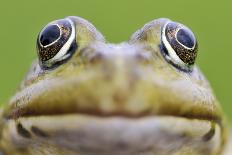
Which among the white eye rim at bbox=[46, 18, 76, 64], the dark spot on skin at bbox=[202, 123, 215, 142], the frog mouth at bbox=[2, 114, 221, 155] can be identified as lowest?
the frog mouth at bbox=[2, 114, 221, 155]

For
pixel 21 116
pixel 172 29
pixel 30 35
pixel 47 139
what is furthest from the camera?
pixel 30 35

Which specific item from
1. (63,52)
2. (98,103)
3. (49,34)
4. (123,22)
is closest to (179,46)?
(63,52)

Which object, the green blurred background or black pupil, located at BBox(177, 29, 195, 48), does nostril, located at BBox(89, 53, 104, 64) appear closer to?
black pupil, located at BBox(177, 29, 195, 48)

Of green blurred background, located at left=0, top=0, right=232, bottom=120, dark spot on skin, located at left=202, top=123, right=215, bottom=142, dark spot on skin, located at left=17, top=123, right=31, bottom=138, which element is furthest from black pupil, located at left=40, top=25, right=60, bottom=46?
green blurred background, located at left=0, top=0, right=232, bottom=120

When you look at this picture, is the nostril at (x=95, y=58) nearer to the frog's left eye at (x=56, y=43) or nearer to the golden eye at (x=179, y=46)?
the frog's left eye at (x=56, y=43)

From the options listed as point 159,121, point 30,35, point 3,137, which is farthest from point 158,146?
point 30,35

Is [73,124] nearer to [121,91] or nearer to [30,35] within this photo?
[121,91]

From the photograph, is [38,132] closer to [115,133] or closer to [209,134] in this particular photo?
[115,133]

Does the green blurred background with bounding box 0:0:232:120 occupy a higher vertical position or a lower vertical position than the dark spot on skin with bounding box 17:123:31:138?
higher

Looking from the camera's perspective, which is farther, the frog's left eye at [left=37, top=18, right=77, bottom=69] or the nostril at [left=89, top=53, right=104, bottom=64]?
the frog's left eye at [left=37, top=18, right=77, bottom=69]
